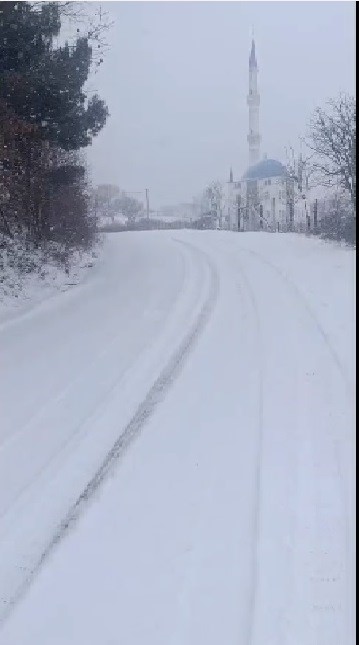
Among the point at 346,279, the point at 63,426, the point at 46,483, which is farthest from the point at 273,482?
the point at 346,279

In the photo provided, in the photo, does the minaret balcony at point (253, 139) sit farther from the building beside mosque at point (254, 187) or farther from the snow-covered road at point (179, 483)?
the snow-covered road at point (179, 483)

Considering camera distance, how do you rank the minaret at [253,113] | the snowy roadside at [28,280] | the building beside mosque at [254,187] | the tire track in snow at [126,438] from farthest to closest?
1. the minaret at [253,113]
2. the building beside mosque at [254,187]
3. the snowy roadside at [28,280]
4. the tire track in snow at [126,438]

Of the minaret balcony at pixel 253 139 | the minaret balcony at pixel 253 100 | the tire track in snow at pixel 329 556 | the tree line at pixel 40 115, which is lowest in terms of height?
the tire track in snow at pixel 329 556

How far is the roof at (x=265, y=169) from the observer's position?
85.5m

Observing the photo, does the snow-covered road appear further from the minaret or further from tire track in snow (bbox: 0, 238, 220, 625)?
the minaret

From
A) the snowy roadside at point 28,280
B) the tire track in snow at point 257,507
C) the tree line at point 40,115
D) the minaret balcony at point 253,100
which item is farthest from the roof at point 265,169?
the tire track in snow at point 257,507

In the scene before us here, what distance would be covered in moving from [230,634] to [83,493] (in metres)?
1.91

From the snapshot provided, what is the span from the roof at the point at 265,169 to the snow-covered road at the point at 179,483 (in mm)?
77643

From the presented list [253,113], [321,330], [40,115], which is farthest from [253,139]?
[321,330]

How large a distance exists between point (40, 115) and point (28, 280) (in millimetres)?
4169

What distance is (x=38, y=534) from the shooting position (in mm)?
4441

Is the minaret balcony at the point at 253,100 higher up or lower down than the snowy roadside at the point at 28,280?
higher up

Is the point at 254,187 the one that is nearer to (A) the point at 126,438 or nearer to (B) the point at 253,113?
(B) the point at 253,113

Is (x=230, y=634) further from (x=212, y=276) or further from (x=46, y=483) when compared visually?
(x=212, y=276)
